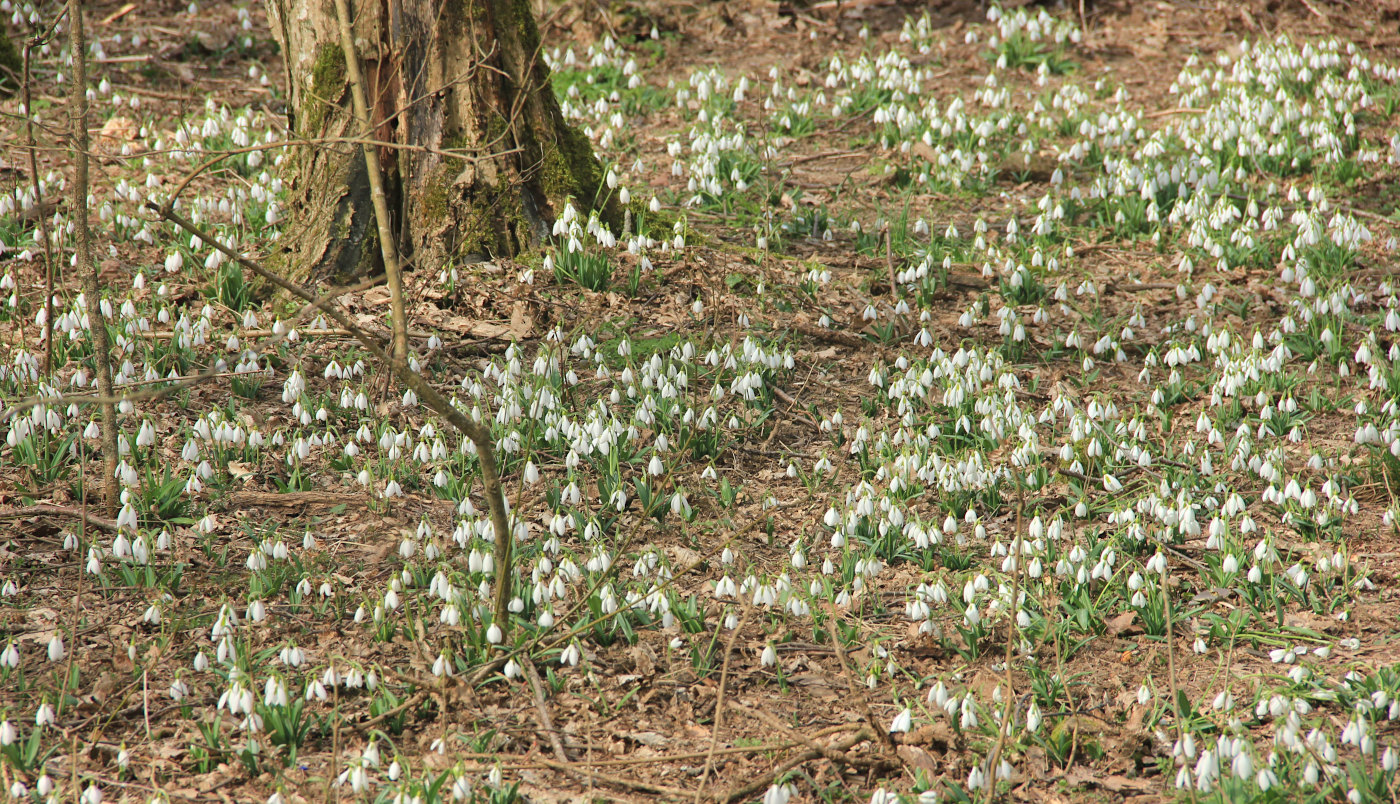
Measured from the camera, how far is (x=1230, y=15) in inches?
407

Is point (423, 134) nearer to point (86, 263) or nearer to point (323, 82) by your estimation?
point (323, 82)

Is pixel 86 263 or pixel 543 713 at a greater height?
pixel 86 263

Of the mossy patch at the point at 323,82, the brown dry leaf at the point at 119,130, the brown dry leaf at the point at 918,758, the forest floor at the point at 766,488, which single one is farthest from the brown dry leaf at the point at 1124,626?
the brown dry leaf at the point at 119,130

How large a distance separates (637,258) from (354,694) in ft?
10.7

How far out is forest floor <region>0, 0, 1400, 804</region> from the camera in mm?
3041

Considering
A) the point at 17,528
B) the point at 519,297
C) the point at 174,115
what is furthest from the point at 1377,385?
the point at 174,115

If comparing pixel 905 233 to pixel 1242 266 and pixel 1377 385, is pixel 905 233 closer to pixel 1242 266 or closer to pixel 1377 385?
pixel 1242 266

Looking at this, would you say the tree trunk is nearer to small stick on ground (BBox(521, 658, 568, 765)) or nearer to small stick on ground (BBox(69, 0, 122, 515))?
small stick on ground (BBox(69, 0, 122, 515))

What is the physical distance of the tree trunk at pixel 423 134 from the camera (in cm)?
536

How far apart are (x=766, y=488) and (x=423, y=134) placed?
2.61 meters

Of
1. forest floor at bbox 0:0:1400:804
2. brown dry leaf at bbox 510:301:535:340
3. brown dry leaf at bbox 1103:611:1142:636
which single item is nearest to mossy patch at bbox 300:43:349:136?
forest floor at bbox 0:0:1400:804

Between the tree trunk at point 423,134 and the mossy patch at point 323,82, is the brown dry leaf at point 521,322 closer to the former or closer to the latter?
the tree trunk at point 423,134

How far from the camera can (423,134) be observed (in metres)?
5.53

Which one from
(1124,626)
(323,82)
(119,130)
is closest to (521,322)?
(323,82)
